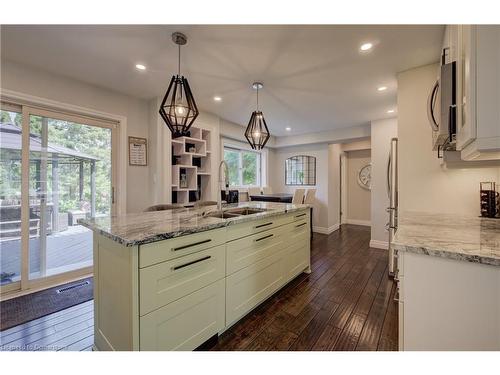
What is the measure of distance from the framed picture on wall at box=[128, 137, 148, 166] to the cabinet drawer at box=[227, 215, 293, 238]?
7.77ft

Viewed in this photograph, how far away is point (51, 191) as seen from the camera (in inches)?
106

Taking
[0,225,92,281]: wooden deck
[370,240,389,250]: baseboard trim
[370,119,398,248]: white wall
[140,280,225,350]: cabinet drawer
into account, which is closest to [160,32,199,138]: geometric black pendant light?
[140,280,225,350]: cabinet drawer

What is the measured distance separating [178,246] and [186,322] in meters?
0.52

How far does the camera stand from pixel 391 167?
9.13 ft

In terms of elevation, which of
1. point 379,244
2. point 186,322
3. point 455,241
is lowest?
point 379,244

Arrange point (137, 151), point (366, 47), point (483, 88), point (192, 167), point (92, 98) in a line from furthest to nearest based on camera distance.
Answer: point (192, 167) < point (137, 151) < point (92, 98) < point (366, 47) < point (483, 88)

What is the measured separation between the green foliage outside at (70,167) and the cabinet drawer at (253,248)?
7.84ft

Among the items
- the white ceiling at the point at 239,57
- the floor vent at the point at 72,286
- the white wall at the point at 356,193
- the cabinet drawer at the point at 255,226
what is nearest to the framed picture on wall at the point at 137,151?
the white ceiling at the point at 239,57

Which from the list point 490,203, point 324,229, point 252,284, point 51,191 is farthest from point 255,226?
point 324,229

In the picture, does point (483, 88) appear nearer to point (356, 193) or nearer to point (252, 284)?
point (252, 284)

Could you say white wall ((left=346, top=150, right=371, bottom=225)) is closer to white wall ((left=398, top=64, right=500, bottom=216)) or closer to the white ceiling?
the white ceiling
